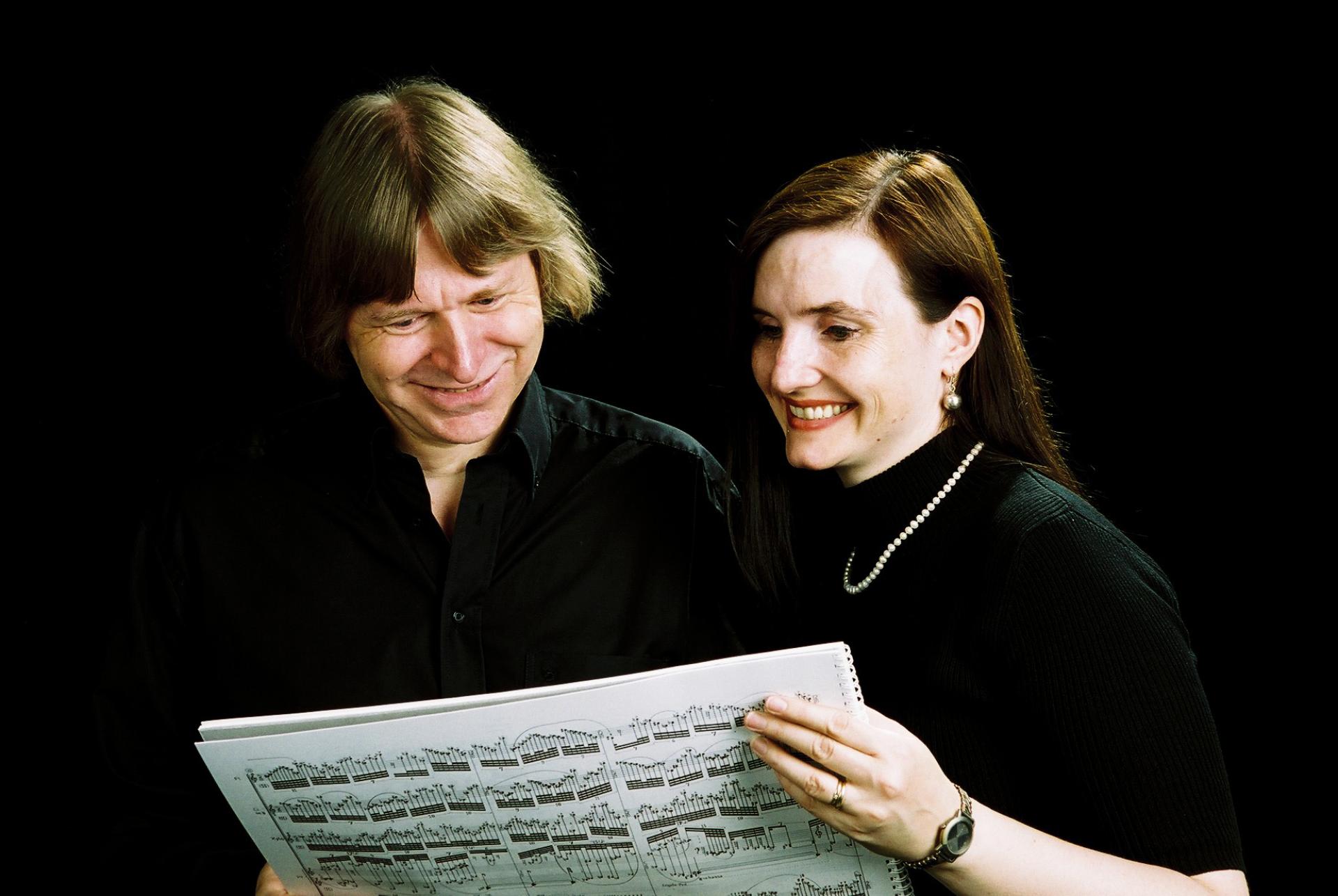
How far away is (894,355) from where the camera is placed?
1810 mm

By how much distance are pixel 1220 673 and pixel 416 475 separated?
1.72 metres

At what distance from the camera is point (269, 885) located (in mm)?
1774

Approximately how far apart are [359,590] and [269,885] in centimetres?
49

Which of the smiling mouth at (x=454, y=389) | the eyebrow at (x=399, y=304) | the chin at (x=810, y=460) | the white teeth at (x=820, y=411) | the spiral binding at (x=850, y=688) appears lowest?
the spiral binding at (x=850, y=688)

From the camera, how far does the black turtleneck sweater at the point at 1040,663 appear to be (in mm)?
1571

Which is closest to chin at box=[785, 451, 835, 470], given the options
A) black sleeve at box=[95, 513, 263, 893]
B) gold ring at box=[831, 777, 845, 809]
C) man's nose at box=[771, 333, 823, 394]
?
man's nose at box=[771, 333, 823, 394]

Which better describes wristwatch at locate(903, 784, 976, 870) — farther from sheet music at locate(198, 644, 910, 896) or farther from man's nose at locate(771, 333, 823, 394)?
man's nose at locate(771, 333, 823, 394)

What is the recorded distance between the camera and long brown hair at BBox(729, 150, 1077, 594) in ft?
5.97

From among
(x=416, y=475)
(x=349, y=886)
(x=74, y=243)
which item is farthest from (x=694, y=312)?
Result: (x=349, y=886)

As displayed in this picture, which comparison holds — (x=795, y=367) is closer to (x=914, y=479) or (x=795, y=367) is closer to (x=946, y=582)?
(x=914, y=479)

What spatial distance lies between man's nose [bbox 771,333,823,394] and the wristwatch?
0.64 meters

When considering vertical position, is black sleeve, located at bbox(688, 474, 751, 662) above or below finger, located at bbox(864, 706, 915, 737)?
below

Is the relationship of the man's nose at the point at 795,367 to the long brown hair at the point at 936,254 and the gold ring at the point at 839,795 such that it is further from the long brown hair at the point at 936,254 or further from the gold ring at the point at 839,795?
the gold ring at the point at 839,795

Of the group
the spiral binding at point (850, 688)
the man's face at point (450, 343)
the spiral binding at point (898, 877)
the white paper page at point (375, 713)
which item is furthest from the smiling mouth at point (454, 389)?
the spiral binding at point (898, 877)
